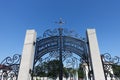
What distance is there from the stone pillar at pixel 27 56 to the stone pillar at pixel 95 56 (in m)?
2.05

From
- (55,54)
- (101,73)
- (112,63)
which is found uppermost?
(55,54)

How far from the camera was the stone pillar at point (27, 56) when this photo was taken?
5.76m

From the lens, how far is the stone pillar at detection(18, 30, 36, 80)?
576 centimetres

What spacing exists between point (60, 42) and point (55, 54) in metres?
0.53

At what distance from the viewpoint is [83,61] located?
7.00 metres

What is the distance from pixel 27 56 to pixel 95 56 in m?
2.31

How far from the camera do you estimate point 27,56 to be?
6.10m

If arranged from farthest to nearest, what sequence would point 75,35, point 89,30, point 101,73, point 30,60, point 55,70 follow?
point 55,70, point 75,35, point 89,30, point 30,60, point 101,73

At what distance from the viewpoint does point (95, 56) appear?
6020mm

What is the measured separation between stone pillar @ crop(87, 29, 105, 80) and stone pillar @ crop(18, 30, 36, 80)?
80.8 inches

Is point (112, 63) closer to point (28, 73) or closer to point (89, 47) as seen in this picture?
point (89, 47)

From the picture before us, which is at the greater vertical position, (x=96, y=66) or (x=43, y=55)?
(x=43, y=55)

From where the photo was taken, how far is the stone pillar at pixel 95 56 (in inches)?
224

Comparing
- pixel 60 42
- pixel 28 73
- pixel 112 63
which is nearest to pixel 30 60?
pixel 28 73
